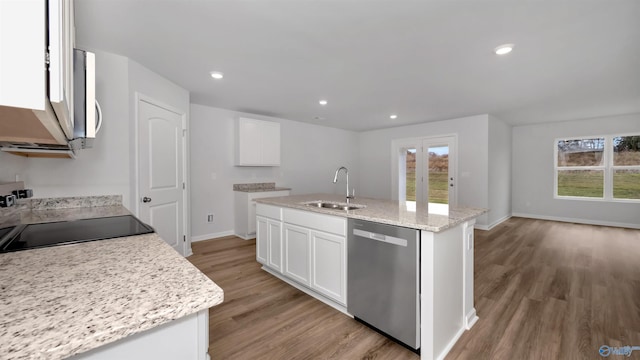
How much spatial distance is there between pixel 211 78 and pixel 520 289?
4145mm

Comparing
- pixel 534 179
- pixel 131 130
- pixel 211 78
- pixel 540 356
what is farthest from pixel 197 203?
pixel 534 179

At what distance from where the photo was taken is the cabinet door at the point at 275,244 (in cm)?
278

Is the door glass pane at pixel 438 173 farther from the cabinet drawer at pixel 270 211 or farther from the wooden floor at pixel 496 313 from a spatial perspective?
the cabinet drawer at pixel 270 211

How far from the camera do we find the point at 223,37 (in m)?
2.17

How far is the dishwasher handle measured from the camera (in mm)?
1737

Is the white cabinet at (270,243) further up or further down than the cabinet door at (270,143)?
further down

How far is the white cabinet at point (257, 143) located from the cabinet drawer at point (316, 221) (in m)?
2.36

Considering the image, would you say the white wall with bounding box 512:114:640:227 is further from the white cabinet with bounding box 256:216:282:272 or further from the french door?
the white cabinet with bounding box 256:216:282:272

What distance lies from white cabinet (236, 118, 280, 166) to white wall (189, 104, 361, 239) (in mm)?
221

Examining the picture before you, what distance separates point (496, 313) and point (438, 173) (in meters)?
3.95

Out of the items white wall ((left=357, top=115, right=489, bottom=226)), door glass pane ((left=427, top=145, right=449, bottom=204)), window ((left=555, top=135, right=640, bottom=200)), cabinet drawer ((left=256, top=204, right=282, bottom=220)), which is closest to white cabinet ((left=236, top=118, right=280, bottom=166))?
cabinet drawer ((left=256, top=204, right=282, bottom=220))

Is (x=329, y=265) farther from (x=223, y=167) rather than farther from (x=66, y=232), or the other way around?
(x=223, y=167)

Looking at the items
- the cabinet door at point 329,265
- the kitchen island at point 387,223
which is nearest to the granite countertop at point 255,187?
the kitchen island at point 387,223

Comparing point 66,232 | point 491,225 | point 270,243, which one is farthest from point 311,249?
point 491,225
